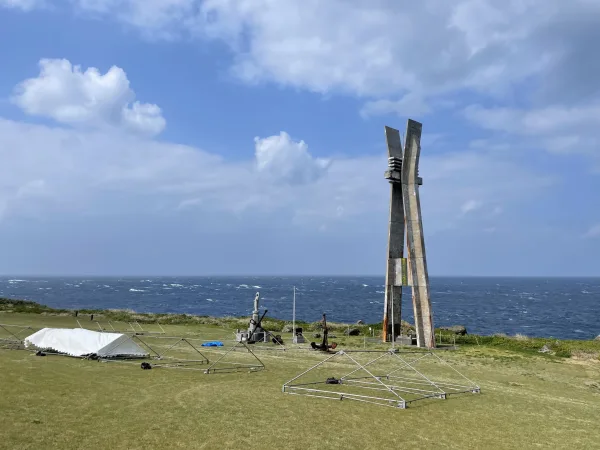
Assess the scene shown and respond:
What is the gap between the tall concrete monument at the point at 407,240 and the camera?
34938mm

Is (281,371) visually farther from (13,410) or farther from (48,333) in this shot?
(48,333)

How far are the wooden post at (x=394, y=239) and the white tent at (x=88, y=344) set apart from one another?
59.7 ft

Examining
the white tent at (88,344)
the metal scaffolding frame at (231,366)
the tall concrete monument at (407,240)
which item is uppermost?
the tall concrete monument at (407,240)

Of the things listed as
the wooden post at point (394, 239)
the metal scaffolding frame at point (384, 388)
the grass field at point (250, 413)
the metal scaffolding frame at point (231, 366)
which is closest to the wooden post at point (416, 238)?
the wooden post at point (394, 239)

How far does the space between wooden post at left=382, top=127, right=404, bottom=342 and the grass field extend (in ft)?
39.2

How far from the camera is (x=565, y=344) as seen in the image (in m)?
37.3

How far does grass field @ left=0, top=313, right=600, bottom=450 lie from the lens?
44.7ft

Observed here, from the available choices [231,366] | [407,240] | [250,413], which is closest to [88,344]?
[231,366]

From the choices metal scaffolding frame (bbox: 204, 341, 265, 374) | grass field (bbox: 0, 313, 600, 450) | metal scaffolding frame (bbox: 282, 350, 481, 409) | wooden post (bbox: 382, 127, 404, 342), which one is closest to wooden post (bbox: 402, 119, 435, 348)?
wooden post (bbox: 382, 127, 404, 342)

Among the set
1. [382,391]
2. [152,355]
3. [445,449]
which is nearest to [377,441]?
[445,449]

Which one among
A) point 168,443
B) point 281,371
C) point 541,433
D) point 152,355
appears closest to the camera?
point 168,443

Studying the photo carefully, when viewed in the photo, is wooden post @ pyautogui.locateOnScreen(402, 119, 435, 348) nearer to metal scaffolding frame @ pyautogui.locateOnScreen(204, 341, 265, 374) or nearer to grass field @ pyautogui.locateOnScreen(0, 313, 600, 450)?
grass field @ pyautogui.locateOnScreen(0, 313, 600, 450)

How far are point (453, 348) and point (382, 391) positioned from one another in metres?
16.3

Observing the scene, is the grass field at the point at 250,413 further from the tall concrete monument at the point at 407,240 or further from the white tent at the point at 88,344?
the tall concrete monument at the point at 407,240
